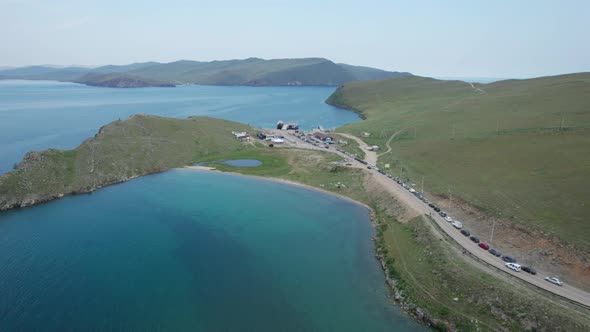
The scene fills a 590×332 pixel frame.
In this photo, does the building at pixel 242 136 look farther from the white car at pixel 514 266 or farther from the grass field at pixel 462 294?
the white car at pixel 514 266

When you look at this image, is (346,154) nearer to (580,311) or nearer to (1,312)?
(580,311)

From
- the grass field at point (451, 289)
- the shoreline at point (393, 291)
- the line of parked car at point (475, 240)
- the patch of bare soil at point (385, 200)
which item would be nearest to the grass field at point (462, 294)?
the grass field at point (451, 289)

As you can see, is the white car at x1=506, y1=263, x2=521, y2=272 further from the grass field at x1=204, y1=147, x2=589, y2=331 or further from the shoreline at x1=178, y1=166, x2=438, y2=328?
the shoreline at x1=178, y1=166, x2=438, y2=328

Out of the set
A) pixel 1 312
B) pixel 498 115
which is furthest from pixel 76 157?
pixel 498 115

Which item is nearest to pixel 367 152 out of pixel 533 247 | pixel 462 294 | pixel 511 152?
pixel 511 152

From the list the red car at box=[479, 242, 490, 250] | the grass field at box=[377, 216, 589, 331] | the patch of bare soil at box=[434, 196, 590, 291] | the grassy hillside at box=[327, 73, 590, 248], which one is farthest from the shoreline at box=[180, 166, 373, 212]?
the red car at box=[479, 242, 490, 250]
